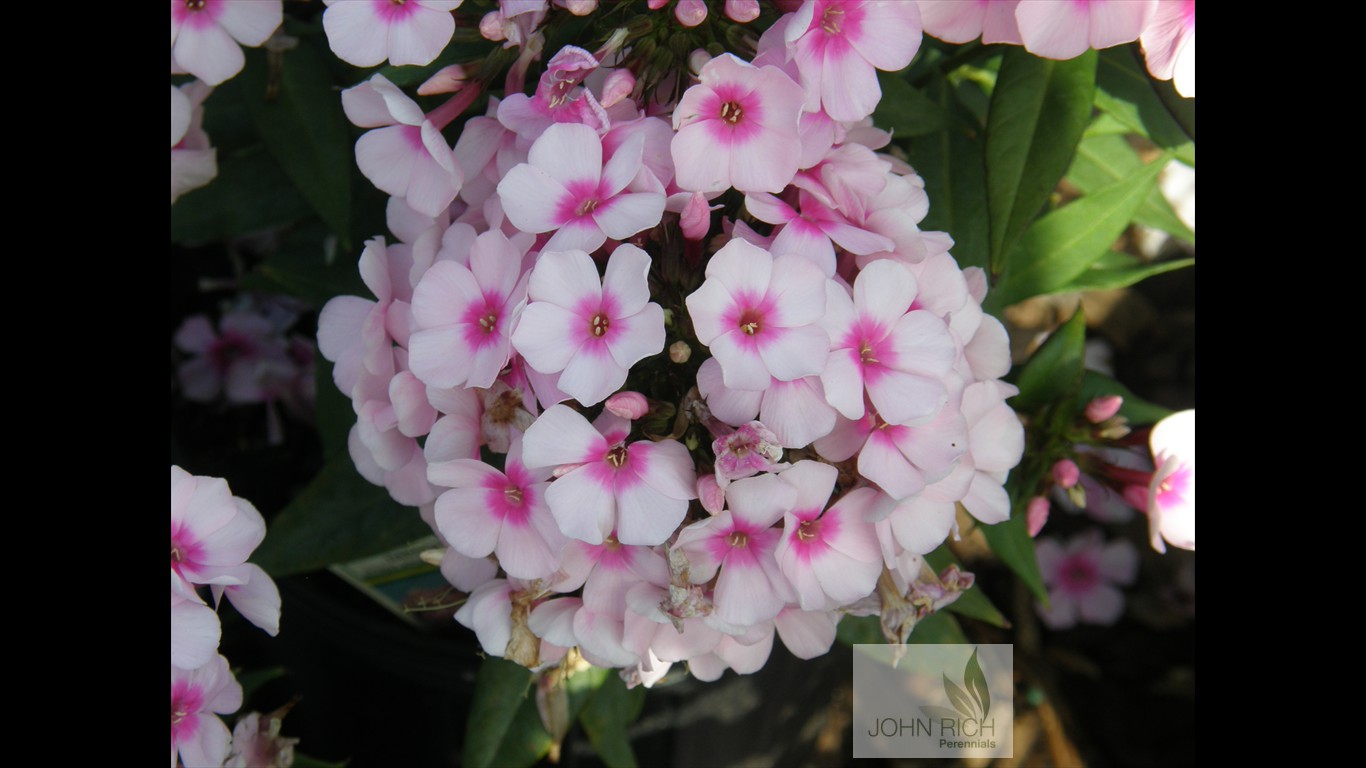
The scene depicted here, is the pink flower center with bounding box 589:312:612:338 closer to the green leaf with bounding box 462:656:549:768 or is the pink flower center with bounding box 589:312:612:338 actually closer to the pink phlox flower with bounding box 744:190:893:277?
the pink phlox flower with bounding box 744:190:893:277

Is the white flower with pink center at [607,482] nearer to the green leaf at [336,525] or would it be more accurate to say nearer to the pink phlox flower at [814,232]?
the pink phlox flower at [814,232]

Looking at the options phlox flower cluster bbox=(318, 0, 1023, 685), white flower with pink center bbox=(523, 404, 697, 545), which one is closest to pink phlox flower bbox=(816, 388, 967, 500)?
phlox flower cluster bbox=(318, 0, 1023, 685)

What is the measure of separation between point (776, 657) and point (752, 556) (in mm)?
576

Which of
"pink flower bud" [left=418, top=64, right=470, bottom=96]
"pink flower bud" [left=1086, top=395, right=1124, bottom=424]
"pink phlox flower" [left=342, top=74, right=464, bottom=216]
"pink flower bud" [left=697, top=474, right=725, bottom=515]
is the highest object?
"pink flower bud" [left=418, top=64, right=470, bottom=96]

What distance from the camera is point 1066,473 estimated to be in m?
0.86

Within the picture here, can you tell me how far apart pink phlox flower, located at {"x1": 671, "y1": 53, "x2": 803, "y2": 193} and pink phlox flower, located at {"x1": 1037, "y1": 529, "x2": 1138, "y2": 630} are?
3.69 ft

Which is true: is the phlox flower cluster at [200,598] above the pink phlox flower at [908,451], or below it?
below

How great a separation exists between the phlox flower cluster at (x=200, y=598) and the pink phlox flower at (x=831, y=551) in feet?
1.08

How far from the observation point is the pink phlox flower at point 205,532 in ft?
2.09

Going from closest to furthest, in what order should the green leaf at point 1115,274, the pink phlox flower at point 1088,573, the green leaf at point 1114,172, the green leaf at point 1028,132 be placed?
the green leaf at point 1028,132 → the green leaf at point 1115,274 → the green leaf at point 1114,172 → the pink phlox flower at point 1088,573

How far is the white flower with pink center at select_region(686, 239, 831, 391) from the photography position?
54cm

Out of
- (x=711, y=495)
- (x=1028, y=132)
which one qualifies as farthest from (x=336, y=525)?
(x=1028, y=132)

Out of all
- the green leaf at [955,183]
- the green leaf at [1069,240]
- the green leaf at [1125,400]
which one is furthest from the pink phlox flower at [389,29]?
the green leaf at [1125,400]
